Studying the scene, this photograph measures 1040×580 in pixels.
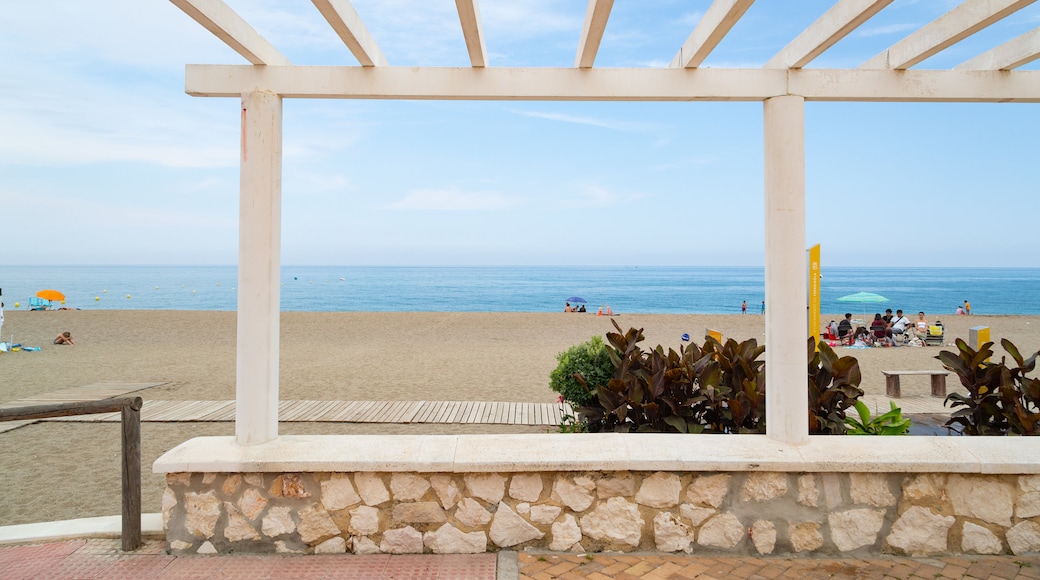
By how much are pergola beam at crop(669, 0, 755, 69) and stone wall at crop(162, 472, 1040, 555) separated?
2.15 m

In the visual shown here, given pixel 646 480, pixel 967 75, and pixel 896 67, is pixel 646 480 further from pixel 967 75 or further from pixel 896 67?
pixel 967 75

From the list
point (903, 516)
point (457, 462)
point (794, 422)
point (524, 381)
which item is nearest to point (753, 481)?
point (794, 422)

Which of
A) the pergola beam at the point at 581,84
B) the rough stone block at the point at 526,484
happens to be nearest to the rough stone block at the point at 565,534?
the rough stone block at the point at 526,484

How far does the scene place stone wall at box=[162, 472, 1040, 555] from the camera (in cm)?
306

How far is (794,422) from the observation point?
10.3 ft

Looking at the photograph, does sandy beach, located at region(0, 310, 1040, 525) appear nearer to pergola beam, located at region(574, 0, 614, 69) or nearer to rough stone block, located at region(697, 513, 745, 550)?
rough stone block, located at region(697, 513, 745, 550)

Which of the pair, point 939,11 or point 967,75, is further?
point 967,75

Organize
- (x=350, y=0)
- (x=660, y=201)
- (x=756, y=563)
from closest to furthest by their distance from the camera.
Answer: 1. (x=350, y=0)
2. (x=756, y=563)
3. (x=660, y=201)

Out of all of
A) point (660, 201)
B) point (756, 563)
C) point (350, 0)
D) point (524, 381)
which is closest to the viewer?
point (350, 0)

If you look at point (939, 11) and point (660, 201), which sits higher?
point (660, 201)

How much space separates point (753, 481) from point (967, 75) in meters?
2.49

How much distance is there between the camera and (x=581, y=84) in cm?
314

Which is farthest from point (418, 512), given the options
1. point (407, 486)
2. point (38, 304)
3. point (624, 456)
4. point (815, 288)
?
point (38, 304)

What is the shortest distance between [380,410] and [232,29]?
5246mm
